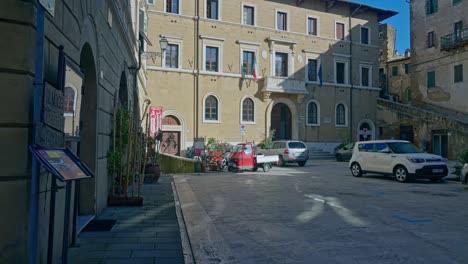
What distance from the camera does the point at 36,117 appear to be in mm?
3602

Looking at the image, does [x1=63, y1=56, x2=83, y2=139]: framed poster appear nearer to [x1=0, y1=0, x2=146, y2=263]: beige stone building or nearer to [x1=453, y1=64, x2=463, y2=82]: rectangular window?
[x1=0, y1=0, x2=146, y2=263]: beige stone building

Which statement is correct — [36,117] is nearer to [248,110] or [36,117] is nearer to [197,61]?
[197,61]

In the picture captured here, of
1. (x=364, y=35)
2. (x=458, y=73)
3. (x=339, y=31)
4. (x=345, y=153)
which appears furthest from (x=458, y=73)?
(x=345, y=153)

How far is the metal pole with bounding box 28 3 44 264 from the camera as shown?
11.2 feet

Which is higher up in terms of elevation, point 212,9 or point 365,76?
point 212,9

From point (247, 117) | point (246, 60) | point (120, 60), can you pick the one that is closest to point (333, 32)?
point (246, 60)

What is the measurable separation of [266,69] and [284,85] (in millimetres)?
1994

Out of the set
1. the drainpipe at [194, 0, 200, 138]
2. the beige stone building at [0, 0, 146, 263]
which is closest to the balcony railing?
the drainpipe at [194, 0, 200, 138]

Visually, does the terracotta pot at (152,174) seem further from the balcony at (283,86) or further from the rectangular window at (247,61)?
the rectangular window at (247,61)

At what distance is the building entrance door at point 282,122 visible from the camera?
33656 millimetres

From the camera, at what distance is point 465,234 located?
6.38 meters

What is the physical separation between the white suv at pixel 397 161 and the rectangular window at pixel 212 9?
18.3 m

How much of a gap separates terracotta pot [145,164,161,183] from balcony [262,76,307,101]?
59.5 feet

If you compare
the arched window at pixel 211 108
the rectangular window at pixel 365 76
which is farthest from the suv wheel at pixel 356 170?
the rectangular window at pixel 365 76
